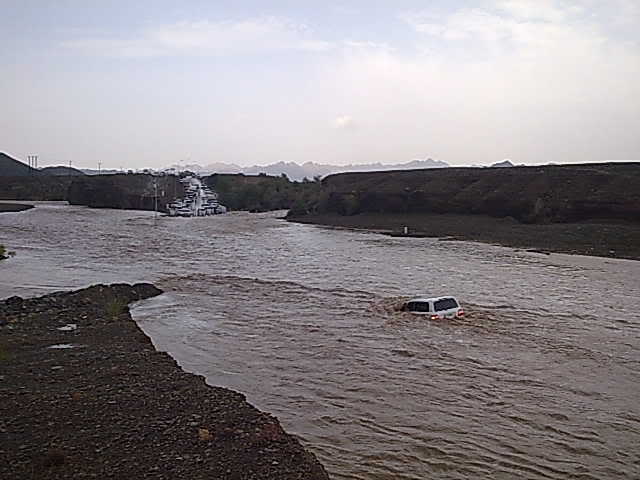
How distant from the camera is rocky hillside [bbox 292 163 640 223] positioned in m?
56.5

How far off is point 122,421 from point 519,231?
4750 cm

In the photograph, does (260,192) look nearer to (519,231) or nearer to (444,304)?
(519,231)

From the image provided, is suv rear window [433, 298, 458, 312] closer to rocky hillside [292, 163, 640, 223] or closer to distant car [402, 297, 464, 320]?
distant car [402, 297, 464, 320]

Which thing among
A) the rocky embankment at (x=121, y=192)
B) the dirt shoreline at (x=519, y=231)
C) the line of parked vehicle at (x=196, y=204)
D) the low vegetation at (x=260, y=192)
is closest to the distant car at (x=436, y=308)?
the dirt shoreline at (x=519, y=231)

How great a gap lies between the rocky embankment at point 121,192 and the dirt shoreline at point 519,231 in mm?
49089

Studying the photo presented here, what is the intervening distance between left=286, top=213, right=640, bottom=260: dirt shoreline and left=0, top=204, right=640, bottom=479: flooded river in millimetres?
4643

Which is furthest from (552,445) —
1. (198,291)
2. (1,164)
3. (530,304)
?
(1,164)

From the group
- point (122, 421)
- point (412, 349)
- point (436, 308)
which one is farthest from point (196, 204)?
point (122, 421)

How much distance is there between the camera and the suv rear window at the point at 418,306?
23.7 meters

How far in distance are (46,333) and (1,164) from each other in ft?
641

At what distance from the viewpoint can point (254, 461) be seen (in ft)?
33.3

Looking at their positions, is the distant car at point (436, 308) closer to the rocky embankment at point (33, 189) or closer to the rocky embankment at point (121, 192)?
the rocky embankment at point (121, 192)

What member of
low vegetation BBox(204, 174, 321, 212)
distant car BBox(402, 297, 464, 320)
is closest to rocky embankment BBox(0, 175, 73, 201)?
low vegetation BBox(204, 174, 321, 212)

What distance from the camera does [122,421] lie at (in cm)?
1150
